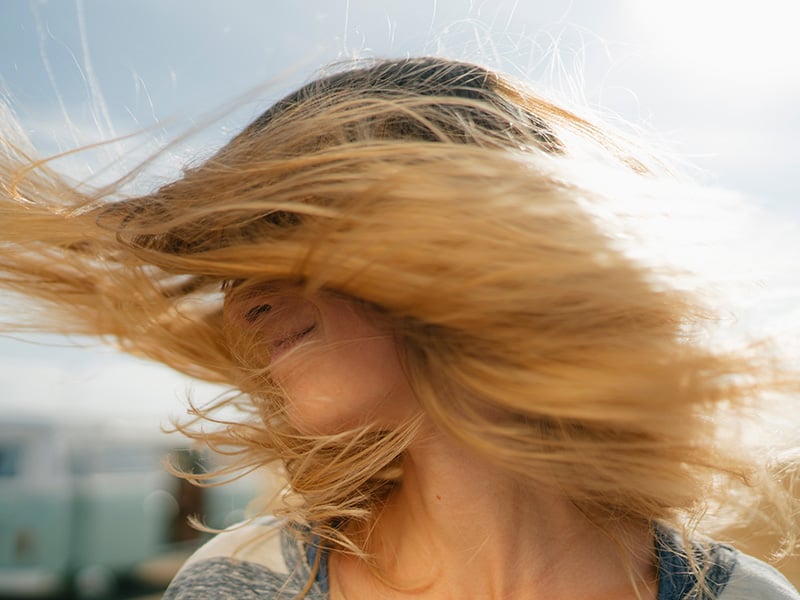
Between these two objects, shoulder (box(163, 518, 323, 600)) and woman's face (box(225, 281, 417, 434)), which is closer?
woman's face (box(225, 281, 417, 434))

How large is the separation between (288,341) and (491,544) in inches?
15.3

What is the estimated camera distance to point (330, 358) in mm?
999

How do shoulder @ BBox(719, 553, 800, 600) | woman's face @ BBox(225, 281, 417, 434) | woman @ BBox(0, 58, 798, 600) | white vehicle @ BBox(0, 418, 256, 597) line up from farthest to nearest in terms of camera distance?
1. white vehicle @ BBox(0, 418, 256, 597)
2. shoulder @ BBox(719, 553, 800, 600)
3. woman's face @ BBox(225, 281, 417, 434)
4. woman @ BBox(0, 58, 798, 600)

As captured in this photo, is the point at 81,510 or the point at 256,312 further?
the point at 81,510

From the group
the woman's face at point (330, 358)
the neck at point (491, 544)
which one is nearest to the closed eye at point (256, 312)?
the woman's face at point (330, 358)

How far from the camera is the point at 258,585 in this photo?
3.79ft

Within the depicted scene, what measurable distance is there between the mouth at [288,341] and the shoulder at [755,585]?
27.3 inches

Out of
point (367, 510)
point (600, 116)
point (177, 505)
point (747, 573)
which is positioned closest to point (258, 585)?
point (367, 510)

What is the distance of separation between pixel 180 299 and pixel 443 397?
0.44 metres

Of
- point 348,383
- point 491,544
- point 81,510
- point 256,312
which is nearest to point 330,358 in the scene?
point 348,383

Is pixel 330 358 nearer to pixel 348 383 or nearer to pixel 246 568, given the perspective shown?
pixel 348 383

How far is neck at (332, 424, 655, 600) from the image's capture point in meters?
1.06

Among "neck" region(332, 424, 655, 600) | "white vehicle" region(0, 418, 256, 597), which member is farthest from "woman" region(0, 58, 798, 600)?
"white vehicle" region(0, 418, 256, 597)

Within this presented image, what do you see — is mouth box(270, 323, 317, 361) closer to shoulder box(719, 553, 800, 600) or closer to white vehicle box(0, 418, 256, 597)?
shoulder box(719, 553, 800, 600)
